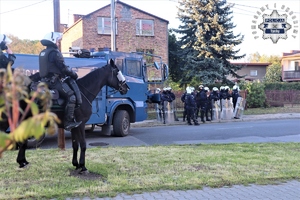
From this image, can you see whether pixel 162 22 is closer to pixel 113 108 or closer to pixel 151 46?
pixel 151 46

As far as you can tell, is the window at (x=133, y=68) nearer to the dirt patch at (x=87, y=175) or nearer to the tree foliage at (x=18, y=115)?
the dirt patch at (x=87, y=175)

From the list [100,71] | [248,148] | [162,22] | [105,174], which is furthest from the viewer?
[162,22]

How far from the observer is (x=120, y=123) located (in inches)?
520

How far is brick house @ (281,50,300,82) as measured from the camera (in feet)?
163

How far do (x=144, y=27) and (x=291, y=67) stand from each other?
31258mm

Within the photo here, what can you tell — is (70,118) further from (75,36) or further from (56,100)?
(75,36)

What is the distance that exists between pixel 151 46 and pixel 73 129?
994 inches

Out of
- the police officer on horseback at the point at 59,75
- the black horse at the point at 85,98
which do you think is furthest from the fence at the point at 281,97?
the police officer on horseback at the point at 59,75

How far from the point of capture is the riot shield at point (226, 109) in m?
20.3

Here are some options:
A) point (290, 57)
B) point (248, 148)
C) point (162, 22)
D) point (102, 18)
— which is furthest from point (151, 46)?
point (290, 57)

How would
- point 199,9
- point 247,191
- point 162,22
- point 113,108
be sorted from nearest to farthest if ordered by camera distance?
1. point 247,191
2. point 113,108
3. point 199,9
4. point 162,22

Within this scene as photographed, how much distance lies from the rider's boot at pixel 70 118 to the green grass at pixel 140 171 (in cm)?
91

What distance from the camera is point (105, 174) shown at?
248 inches

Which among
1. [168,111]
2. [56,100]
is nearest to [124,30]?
[168,111]
